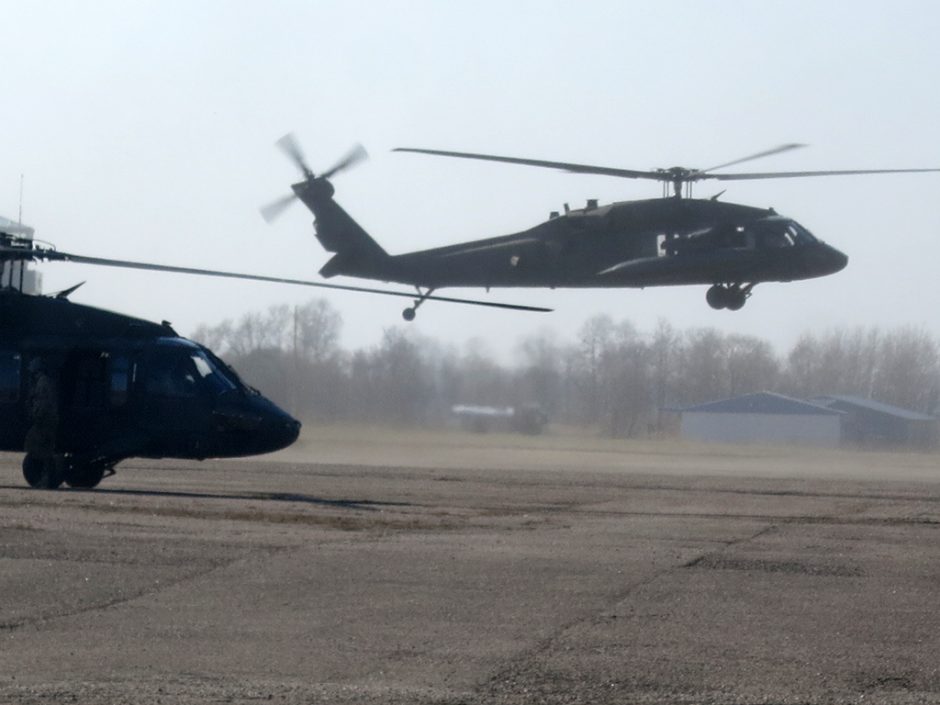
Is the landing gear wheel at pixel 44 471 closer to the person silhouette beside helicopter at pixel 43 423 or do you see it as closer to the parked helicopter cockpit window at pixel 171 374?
the person silhouette beside helicopter at pixel 43 423

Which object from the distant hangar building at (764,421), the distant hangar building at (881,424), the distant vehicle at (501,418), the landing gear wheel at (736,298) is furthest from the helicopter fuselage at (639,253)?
the distant hangar building at (881,424)

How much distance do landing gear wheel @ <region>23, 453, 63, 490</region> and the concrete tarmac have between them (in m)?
1.04

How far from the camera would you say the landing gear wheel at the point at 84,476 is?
67.5ft

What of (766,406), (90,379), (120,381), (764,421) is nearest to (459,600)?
(120,381)

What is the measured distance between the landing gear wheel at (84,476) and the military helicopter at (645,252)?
7493 mm

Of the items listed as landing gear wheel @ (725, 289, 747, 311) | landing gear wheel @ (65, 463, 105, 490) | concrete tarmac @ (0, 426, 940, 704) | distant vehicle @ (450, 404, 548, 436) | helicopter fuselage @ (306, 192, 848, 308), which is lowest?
concrete tarmac @ (0, 426, 940, 704)

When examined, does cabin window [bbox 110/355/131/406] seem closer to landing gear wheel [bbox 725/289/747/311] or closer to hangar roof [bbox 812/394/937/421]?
landing gear wheel [bbox 725/289/747/311]

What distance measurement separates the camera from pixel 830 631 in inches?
387

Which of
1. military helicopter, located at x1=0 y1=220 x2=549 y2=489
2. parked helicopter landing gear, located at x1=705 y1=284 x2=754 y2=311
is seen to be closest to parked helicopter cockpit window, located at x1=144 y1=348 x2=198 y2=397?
military helicopter, located at x1=0 y1=220 x2=549 y2=489

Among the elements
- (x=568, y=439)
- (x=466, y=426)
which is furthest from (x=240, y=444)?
(x=568, y=439)

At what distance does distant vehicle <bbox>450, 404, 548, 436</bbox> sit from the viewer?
3641 cm

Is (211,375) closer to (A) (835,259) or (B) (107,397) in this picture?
(B) (107,397)

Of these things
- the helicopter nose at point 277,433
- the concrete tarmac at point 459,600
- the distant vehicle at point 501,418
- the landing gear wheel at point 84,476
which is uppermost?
the distant vehicle at point 501,418

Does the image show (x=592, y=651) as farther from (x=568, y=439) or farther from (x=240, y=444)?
(x=568, y=439)
